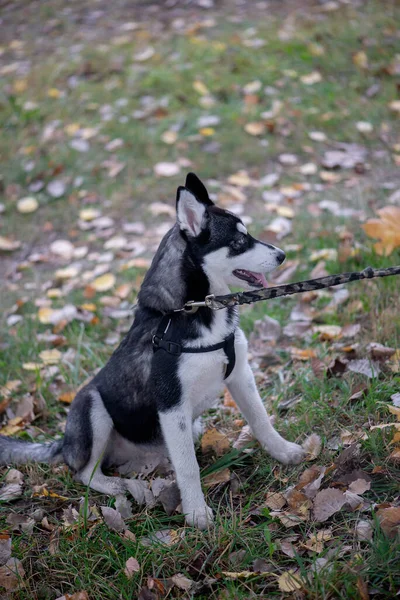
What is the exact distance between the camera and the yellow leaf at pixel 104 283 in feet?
15.7

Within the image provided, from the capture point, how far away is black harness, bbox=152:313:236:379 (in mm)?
2619

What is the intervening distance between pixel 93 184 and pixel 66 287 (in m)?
1.65

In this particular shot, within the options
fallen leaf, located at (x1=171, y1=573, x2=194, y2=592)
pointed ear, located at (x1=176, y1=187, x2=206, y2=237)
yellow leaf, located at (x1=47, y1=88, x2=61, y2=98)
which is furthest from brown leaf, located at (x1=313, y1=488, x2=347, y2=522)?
yellow leaf, located at (x1=47, y1=88, x2=61, y2=98)

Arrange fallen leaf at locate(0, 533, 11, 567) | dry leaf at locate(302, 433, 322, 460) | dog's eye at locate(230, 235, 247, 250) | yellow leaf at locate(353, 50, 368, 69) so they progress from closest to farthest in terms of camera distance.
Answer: fallen leaf at locate(0, 533, 11, 567) → dog's eye at locate(230, 235, 247, 250) → dry leaf at locate(302, 433, 322, 460) → yellow leaf at locate(353, 50, 368, 69)

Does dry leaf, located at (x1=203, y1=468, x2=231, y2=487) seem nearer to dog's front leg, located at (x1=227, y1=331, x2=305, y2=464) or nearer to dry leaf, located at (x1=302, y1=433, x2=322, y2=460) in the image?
dog's front leg, located at (x1=227, y1=331, x2=305, y2=464)

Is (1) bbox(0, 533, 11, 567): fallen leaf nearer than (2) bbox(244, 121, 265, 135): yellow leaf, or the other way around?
(1) bbox(0, 533, 11, 567): fallen leaf

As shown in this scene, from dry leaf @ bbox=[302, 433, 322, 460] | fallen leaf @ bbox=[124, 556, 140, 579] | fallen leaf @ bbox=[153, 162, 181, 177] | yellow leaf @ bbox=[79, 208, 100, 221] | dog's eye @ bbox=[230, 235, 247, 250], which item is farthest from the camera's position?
fallen leaf @ bbox=[153, 162, 181, 177]

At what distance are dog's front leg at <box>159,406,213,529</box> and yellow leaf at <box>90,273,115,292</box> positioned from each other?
90.0 inches

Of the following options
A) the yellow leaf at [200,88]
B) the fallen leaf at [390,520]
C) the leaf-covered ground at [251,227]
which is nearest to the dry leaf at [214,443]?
the leaf-covered ground at [251,227]

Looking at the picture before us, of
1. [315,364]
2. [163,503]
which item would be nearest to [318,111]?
[315,364]

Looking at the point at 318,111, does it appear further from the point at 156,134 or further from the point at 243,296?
the point at 243,296

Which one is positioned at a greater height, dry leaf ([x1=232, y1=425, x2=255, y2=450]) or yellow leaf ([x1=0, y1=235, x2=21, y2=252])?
dry leaf ([x1=232, y1=425, x2=255, y2=450])

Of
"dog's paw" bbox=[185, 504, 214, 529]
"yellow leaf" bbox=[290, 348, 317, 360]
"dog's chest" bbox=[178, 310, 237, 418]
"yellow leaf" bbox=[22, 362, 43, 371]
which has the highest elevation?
"dog's chest" bbox=[178, 310, 237, 418]

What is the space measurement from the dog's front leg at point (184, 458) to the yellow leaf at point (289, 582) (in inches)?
19.5
